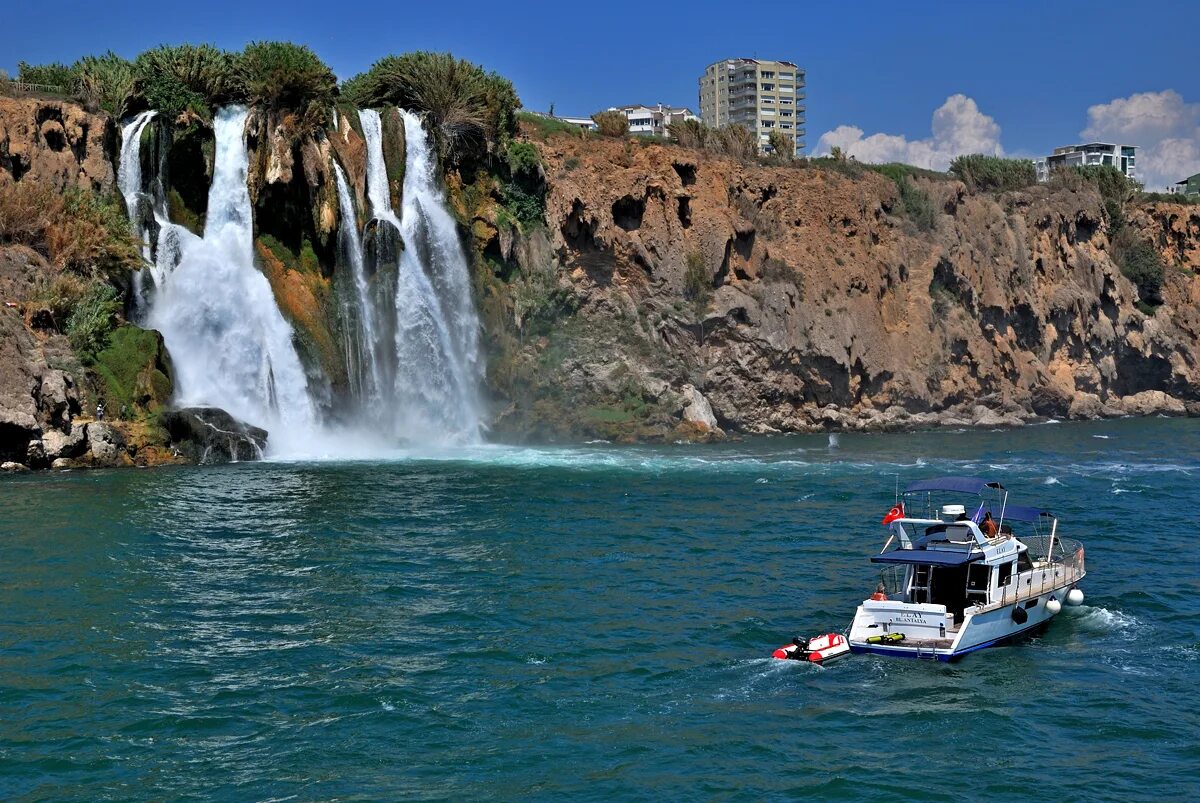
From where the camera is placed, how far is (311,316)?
49.3 meters

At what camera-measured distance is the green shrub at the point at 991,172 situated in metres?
82.1

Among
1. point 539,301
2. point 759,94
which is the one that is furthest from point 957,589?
point 759,94

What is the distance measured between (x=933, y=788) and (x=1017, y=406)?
59207 millimetres

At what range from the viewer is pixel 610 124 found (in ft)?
215

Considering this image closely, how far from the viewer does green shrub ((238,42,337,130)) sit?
165 feet

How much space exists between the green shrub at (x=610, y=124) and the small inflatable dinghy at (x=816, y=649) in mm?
47909

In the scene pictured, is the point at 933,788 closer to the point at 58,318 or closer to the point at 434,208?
the point at 58,318

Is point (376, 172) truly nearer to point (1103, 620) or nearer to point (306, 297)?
point (306, 297)

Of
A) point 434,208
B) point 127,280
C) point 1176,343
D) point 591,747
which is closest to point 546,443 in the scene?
point 434,208

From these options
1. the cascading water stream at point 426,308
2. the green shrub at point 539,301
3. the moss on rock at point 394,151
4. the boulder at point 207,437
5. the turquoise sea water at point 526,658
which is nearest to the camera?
the turquoise sea water at point 526,658

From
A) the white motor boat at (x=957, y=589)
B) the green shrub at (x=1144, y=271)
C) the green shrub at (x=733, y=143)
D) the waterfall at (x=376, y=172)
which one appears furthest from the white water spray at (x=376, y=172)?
the green shrub at (x=1144, y=271)

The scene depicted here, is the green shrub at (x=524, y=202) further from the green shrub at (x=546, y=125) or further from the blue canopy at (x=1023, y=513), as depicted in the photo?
the blue canopy at (x=1023, y=513)

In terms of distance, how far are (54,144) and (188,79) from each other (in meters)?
6.50

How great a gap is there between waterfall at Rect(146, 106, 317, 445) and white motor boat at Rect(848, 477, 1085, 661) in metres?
27.9
